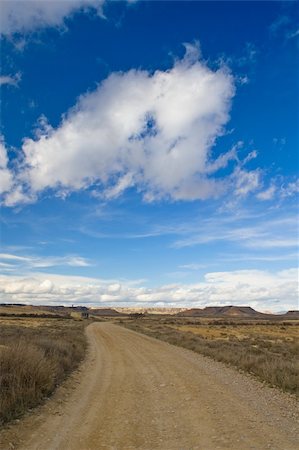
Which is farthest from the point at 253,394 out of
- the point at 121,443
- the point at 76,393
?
the point at 121,443

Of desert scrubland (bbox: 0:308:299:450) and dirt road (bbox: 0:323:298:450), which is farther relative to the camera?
desert scrubland (bbox: 0:308:299:450)

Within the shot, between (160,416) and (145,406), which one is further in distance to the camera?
(145,406)

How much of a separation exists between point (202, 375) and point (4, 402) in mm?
8385

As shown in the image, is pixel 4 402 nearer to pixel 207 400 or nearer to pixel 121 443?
pixel 121 443

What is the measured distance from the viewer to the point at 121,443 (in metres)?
7.38

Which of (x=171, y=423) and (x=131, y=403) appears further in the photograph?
(x=131, y=403)

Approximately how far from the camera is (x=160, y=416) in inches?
368

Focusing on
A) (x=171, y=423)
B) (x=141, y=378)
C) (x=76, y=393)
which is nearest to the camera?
(x=171, y=423)

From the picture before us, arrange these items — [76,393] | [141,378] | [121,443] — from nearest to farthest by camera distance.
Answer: [121,443]
[76,393]
[141,378]

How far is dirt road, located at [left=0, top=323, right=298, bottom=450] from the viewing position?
7445 mm

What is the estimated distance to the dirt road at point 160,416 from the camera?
24.4ft

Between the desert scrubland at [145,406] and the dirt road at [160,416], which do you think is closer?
the dirt road at [160,416]

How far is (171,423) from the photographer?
872 cm

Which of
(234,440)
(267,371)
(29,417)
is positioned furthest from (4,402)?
(267,371)
